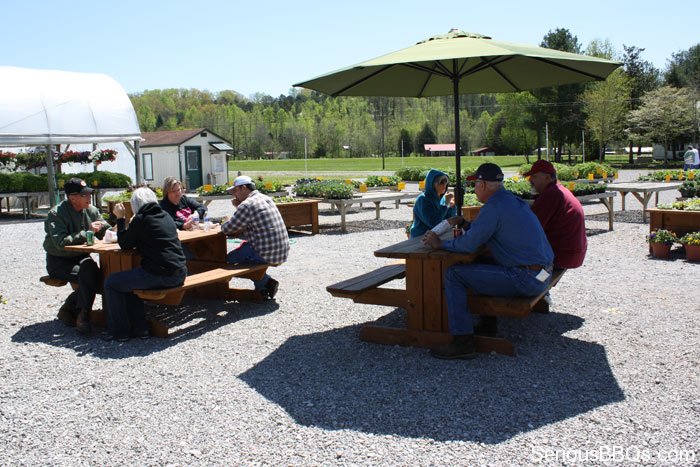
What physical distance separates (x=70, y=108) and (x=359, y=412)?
729 inches

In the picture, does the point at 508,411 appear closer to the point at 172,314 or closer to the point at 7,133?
the point at 172,314

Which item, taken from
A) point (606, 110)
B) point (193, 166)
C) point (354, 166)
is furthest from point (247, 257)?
point (354, 166)

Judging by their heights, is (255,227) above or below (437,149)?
below

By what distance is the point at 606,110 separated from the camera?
52.3 meters

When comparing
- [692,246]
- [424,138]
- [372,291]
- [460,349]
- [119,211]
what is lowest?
[460,349]

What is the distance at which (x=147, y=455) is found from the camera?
3900 millimetres

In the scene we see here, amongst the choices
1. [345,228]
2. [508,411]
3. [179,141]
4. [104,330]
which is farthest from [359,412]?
[179,141]

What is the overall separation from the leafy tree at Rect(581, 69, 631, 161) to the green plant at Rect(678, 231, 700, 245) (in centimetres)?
4557

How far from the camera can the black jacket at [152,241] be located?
6.14m

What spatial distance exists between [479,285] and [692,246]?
578 cm

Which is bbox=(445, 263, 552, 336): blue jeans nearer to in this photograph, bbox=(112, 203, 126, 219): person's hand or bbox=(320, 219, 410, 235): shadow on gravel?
bbox=(112, 203, 126, 219): person's hand

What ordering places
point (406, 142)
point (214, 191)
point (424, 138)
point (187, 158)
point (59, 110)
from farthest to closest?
point (424, 138), point (406, 142), point (187, 158), point (59, 110), point (214, 191)

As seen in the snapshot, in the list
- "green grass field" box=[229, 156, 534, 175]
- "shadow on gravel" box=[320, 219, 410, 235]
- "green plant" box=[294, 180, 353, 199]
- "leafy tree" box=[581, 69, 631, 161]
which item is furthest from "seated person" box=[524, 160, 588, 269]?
"leafy tree" box=[581, 69, 631, 161]

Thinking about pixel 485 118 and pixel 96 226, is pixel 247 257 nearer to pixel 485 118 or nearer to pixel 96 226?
pixel 96 226
